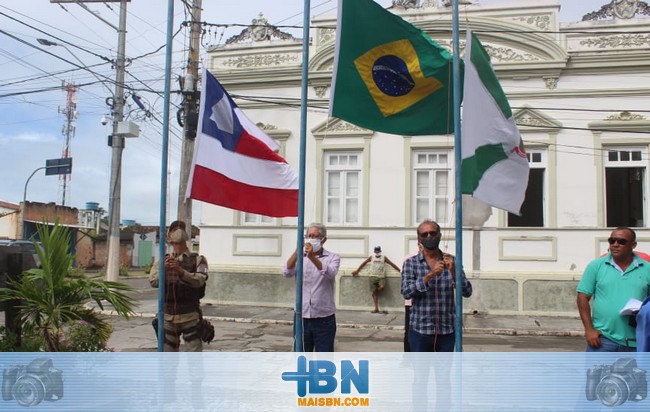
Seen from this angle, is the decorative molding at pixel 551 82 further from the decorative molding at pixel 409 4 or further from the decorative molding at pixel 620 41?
the decorative molding at pixel 409 4

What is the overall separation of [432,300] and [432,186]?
31.8 ft

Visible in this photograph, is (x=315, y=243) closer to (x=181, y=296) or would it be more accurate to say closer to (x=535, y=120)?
(x=181, y=296)

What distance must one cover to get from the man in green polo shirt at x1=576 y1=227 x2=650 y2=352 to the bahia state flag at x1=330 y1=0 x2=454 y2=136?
174 cm

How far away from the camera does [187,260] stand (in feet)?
18.1

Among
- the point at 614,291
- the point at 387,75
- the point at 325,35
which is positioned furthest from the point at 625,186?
the point at 387,75

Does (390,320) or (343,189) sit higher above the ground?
(343,189)

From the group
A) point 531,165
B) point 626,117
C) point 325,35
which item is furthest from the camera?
point 325,35

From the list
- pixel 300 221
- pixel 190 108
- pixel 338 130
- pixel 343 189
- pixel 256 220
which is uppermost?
pixel 190 108

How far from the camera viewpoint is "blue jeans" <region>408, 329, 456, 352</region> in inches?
183

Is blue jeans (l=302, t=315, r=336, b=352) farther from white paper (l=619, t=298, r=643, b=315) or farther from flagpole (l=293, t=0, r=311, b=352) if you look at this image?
white paper (l=619, t=298, r=643, b=315)

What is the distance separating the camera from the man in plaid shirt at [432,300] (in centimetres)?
462

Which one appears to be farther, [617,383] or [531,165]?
[531,165]

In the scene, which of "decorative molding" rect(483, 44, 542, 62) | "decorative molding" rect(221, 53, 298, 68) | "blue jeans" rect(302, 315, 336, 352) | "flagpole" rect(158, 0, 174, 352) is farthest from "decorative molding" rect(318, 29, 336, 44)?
"blue jeans" rect(302, 315, 336, 352)

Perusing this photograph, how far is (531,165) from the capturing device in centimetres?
1376
